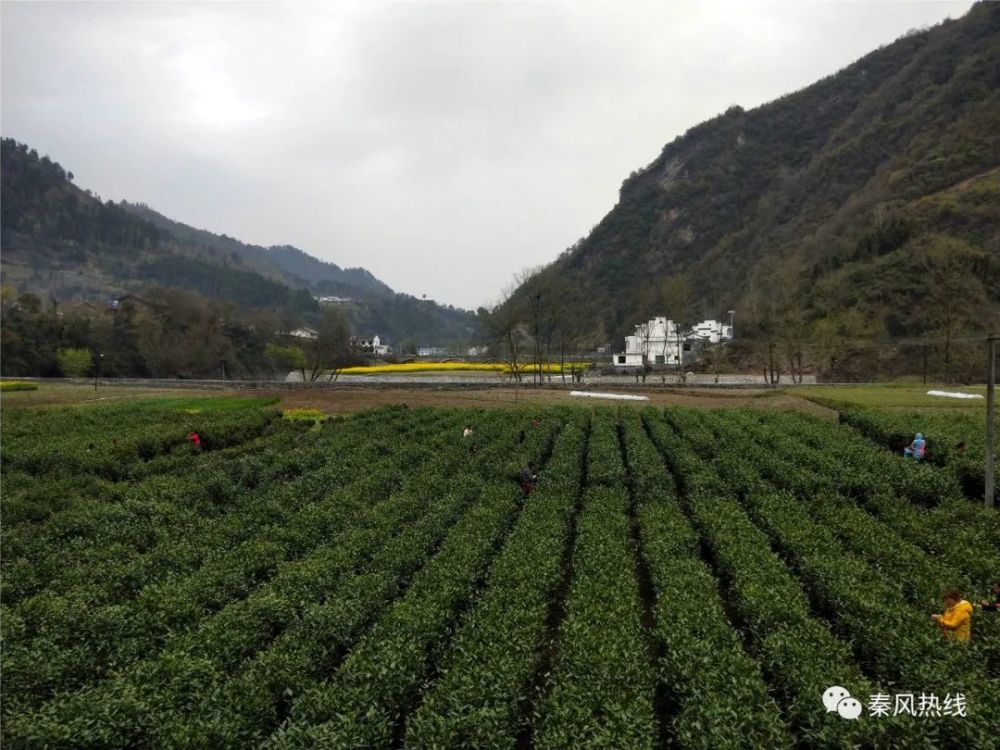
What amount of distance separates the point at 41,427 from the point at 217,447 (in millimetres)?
A: 10598

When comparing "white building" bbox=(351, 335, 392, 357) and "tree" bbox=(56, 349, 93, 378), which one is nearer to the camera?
"tree" bbox=(56, 349, 93, 378)

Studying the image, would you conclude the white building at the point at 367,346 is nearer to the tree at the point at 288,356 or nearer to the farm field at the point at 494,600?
the tree at the point at 288,356

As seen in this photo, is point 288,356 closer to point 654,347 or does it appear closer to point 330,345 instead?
point 330,345

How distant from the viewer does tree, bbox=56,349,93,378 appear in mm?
71688

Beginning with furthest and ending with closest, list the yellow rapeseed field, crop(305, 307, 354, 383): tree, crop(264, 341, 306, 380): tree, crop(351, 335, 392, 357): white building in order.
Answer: crop(351, 335, 392, 357): white building → crop(264, 341, 306, 380): tree → the yellow rapeseed field → crop(305, 307, 354, 383): tree

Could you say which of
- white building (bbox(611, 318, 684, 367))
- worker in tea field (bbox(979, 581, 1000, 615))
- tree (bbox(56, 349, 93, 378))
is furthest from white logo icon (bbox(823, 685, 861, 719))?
tree (bbox(56, 349, 93, 378))

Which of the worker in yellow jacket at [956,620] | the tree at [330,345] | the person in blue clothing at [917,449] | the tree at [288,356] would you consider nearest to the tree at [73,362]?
the tree at [288,356]

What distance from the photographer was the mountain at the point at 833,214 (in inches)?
2414

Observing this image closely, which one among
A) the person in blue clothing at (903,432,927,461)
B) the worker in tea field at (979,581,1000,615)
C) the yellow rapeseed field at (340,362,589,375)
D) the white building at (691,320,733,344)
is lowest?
the worker in tea field at (979,581,1000,615)

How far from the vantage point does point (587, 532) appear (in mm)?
Answer: 13875

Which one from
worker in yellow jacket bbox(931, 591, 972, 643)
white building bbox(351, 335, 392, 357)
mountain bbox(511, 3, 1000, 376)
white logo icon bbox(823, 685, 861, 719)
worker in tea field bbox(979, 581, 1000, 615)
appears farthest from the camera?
white building bbox(351, 335, 392, 357)

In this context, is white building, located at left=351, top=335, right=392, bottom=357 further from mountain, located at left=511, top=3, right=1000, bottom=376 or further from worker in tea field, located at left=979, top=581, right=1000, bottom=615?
worker in tea field, located at left=979, top=581, right=1000, bottom=615

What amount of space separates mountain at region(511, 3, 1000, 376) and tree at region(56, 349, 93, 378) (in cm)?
5784

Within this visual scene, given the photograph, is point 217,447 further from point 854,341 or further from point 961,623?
point 854,341
